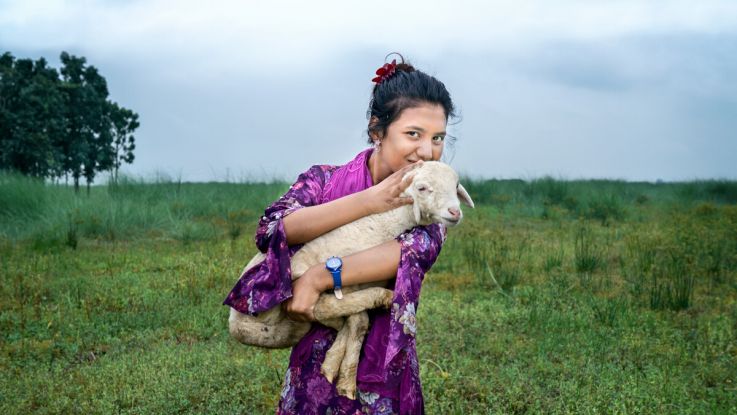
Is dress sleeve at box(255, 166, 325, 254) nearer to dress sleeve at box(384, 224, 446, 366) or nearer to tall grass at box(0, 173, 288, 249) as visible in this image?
dress sleeve at box(384, 224, 446, 366)

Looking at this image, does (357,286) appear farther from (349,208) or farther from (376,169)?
(376,169)

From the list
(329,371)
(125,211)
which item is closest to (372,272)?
(329,371)

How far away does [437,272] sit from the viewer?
10258 mm

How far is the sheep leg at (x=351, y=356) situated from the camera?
252 cm

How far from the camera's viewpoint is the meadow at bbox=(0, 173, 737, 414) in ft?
18.2

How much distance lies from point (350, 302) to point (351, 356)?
8.1 inches

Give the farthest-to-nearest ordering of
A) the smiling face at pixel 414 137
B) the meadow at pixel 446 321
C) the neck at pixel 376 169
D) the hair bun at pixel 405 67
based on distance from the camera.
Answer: the meadow at pixel 446 321
the hair bun at pixel 405 67
the neck at pixel 376 169
the smiling face at pixel 414 137

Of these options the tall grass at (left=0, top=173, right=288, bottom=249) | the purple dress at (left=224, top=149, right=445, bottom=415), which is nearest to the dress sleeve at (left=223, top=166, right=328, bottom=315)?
the purple dress at (left=224, top=149, right=445, bottom=415)

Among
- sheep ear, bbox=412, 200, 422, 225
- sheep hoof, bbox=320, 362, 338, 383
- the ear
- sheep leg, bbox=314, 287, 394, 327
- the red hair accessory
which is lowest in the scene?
sheep hoof, bbox=320, 362, 338, 383

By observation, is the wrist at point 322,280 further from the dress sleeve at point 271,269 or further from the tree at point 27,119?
the tree at point 27,119

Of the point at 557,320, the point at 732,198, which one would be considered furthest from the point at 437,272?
the point at 732,198

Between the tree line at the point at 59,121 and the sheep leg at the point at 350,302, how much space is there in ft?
53.5

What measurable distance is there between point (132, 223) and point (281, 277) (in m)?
12.2

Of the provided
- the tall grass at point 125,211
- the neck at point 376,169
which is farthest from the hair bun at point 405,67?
the tall grass at point 125,211
